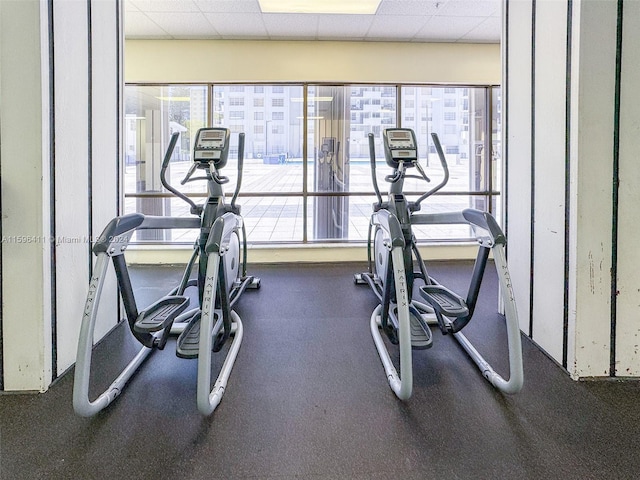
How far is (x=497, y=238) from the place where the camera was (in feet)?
7.30

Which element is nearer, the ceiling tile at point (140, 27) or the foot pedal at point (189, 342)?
the foot pedal at point (189, 342)

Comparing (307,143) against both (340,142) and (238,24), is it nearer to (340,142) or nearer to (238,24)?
(340,142)

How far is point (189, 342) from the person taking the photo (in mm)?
2404

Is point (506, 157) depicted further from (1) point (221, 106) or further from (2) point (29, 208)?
(1) point (221, 106)

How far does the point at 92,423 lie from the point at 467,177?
5258 mm

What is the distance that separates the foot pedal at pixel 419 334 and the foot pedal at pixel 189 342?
51.3 inches

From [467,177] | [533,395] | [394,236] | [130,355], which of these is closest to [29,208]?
[130,355]

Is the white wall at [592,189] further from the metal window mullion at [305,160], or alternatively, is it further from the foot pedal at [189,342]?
the metal window mullion at [305,160]

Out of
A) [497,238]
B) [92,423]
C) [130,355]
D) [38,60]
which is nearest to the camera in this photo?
[92,423]

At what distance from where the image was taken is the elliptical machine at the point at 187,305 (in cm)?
191

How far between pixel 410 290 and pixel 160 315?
1.76m

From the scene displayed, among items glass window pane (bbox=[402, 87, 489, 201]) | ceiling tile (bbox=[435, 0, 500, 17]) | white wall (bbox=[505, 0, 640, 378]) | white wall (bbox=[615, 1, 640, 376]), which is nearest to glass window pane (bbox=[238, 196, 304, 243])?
glass window pane (bbox=[402, 87, 489, 201])

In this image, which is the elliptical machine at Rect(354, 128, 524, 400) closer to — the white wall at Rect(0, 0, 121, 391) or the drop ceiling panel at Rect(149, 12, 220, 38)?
the white wall at Rect(0, 0, 121, 391)

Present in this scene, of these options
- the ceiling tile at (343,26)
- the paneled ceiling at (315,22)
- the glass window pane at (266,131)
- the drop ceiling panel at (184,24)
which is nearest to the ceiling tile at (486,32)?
the paneled ceiling at (315,22)
